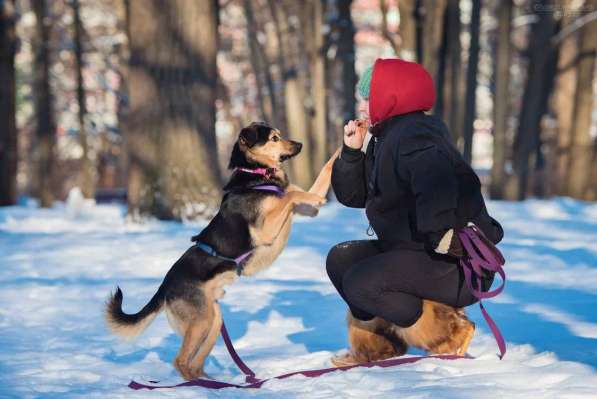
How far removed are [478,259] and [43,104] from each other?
1841cm

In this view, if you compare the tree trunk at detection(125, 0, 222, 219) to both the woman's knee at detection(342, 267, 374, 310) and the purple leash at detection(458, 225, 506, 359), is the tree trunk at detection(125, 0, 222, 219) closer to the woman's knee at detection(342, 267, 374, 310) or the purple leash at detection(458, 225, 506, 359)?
the woman's knee at detection(342, 267, 374, 310)

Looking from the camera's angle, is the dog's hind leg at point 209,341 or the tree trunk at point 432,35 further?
the tree trunk at point 432,35

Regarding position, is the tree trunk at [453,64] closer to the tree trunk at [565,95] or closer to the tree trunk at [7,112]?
the tree trunk at [565,95]

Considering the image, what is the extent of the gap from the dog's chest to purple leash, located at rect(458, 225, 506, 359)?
1.13m

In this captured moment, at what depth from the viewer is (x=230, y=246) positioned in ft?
15.1

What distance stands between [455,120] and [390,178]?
51.8 feet

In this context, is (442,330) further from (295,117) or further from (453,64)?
(295,117)

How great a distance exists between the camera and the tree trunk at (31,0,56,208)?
67.6 feet

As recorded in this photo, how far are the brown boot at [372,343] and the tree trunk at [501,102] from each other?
1429 cm

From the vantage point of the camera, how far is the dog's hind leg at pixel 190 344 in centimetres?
434

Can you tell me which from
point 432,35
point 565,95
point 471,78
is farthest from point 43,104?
point 565,95

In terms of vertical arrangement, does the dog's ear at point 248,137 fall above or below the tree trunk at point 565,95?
above

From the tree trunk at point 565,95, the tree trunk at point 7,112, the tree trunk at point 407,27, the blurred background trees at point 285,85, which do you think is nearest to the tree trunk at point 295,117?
the blurred background trees at point 285,85

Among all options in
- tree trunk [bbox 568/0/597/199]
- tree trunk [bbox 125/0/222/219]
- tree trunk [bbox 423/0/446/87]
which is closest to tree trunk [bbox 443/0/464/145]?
tree trunk [bbox 423/0/446/87]
